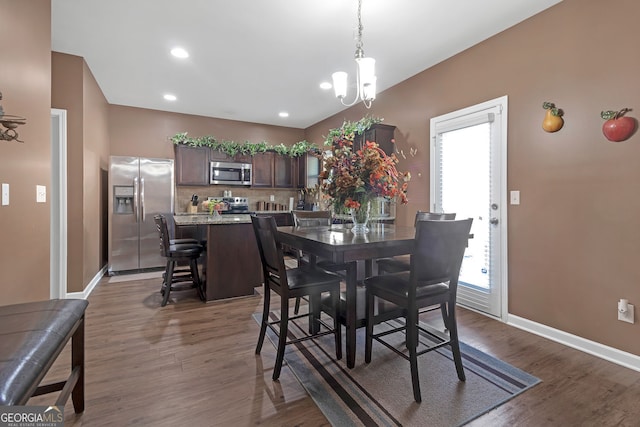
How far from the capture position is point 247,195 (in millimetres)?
6477

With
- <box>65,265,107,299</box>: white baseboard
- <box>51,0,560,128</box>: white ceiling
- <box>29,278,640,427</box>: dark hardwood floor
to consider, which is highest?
<box>51,0,560,128</box>: white ceiling

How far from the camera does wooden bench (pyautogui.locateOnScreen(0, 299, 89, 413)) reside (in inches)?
36.4

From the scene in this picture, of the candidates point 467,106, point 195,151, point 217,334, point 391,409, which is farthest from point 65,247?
point 467,106

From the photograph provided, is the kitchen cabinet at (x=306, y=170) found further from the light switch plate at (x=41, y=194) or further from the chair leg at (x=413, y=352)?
the chair leg at (x=413, y=352)

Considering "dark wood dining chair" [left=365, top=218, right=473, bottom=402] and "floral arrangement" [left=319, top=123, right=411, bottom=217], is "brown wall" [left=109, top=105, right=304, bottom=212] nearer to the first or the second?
"floral arrangement" [left=319, top=123, right=411, bottom=217]

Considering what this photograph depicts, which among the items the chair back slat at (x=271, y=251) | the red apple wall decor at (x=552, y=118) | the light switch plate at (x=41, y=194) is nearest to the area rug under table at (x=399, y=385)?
the chair back slat at (x=271, y=251)

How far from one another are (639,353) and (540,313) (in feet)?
2.11

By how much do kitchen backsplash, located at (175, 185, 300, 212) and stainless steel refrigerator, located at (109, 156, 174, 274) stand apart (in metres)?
0.81

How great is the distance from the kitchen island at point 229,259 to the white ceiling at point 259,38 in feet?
6.34

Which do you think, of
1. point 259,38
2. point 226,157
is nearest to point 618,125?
point 259,38

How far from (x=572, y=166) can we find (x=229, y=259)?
11.3 feet

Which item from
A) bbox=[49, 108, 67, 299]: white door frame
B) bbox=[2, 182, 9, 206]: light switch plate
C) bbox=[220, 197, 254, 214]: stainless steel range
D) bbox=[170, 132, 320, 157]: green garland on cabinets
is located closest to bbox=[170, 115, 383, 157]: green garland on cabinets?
bbox=[170, 132, 320, 157]: green garland on cabinets

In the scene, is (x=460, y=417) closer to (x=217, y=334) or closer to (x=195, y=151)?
(x=217, y=334)

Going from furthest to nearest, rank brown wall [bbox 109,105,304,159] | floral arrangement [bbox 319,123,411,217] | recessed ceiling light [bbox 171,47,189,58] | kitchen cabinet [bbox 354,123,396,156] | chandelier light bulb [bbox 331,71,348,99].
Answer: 1. brown wall [bbox 109,105,304,159]
2. kitchen cabinet [bbox 354,123,396,156]
3. recessed ceiling light [bbox 171,47,189,58]
4. chandelier light bulb [bbox 331,71,348,99]
5. floral arrangement [bbox 319,123,411,217]
